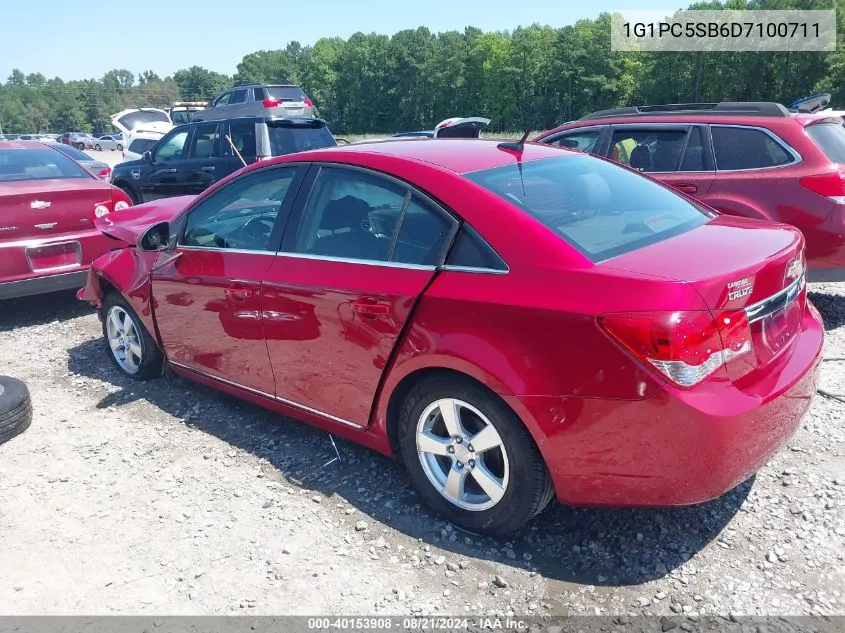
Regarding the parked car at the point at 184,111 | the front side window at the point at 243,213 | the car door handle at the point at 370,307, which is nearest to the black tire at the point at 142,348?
the front side window at the point at 243,213

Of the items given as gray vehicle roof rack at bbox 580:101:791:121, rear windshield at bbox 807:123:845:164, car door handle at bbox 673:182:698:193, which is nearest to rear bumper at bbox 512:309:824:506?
car door handle at bbox 673:182:698:193

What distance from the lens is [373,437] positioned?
3.22m

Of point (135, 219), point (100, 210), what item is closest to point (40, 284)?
point (100, 210)

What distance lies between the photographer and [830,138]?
18.3 feet

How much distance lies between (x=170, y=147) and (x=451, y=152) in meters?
9.15

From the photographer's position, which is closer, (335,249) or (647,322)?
(647,322)

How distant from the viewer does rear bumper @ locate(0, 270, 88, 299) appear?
5.92 m

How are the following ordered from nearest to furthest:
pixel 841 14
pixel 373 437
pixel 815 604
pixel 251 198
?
pixel 815 604 → pixel 373 437 → pixel 251 198 → pixel 841 14

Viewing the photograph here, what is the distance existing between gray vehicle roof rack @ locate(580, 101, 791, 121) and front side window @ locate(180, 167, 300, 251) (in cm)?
413

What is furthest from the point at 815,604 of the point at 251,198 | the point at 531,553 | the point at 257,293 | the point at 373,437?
the point at 251,198

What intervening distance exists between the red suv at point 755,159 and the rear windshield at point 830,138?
1 centimetres

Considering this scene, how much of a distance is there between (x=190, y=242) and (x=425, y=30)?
93192 millimetres

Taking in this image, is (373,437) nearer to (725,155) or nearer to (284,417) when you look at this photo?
(284,417)

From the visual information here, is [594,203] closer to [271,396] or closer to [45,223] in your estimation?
[271,396]
